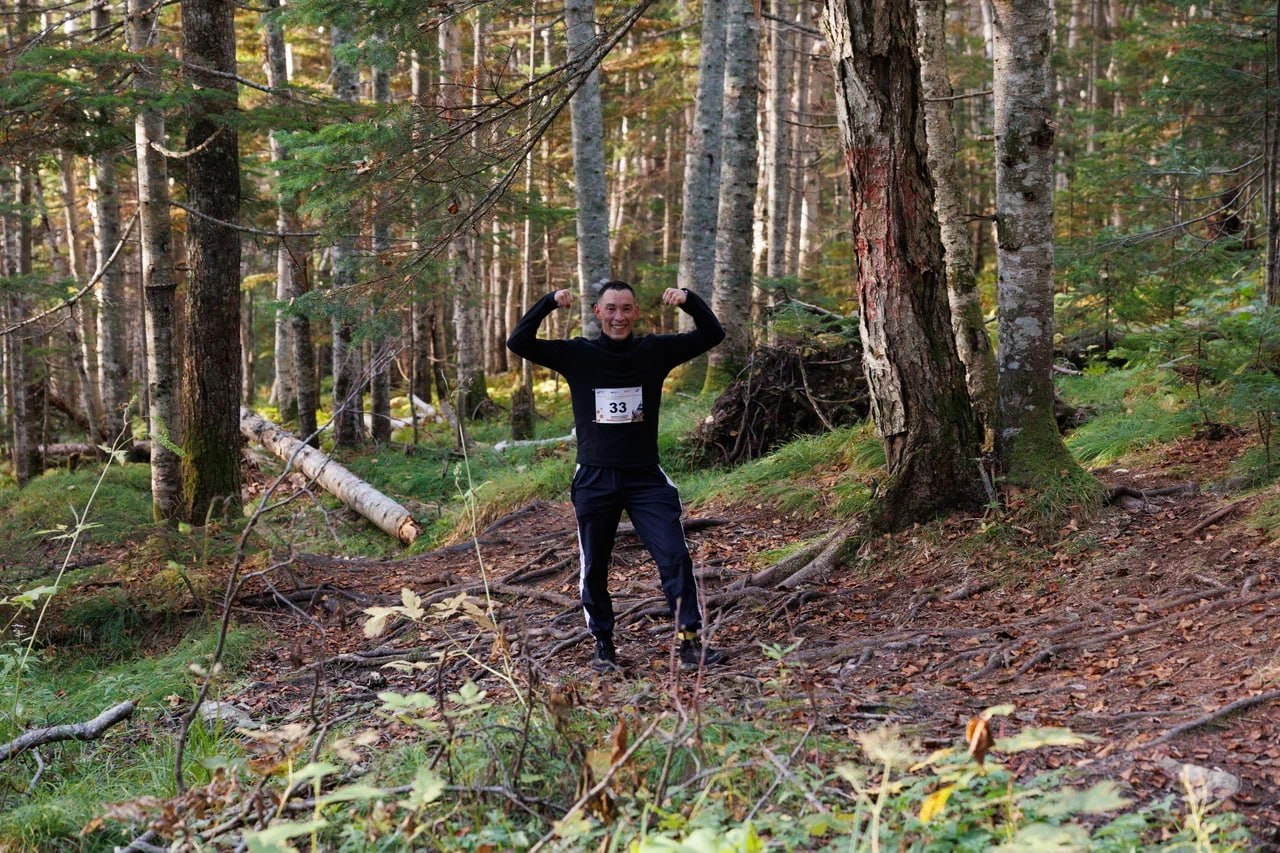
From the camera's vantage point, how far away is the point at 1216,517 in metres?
6.14

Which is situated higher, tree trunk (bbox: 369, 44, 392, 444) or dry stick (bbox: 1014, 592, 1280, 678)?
tree trunk (bbox: 369, 44, 392, 444)

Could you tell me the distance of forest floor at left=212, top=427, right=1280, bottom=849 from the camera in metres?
4.13

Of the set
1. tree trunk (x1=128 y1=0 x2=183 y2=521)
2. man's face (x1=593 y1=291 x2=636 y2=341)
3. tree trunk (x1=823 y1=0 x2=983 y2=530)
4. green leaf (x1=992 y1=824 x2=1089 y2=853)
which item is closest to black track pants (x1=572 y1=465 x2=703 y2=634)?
man's face (x1=593 y1=291 x2=636 y2=341)

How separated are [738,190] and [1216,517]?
24.8ft

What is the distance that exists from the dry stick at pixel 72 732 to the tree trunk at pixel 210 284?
484 centimetres

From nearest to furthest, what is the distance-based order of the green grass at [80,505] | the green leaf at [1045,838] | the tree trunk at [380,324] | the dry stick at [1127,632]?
the green leaf at [1045,838] < the dry stick at [1127,632] < the tree trunk at [380,324] < the green grass at [80,505]

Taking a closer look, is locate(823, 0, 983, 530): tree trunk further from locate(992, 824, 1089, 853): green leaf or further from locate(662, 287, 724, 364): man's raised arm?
locate(992, 824, 1089, 853): green leaf

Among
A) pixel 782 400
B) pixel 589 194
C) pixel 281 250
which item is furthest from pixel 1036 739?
A: pixel 281 250

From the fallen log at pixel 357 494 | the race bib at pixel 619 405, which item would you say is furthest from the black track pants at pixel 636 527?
the fallen log at pixel 357 494

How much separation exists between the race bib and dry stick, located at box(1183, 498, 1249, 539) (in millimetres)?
3435

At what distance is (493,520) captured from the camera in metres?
10.1

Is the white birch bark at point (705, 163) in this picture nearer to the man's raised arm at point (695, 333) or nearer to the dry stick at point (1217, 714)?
the man's raised arm at point (695, 333)

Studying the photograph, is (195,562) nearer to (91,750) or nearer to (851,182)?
(91,750)

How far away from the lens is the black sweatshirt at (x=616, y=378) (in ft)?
18.3
